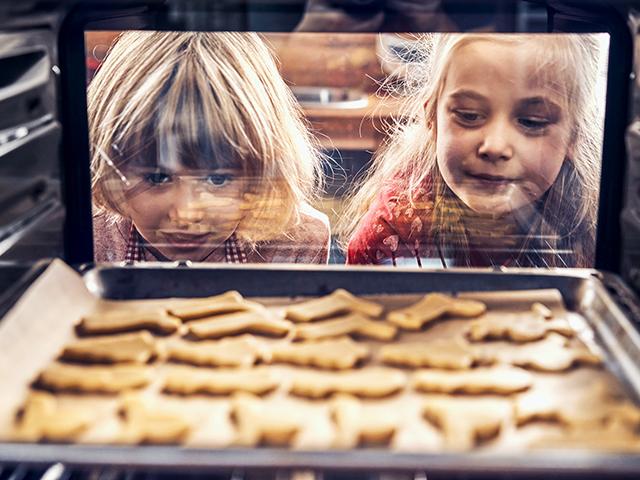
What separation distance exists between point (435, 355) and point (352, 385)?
7.1 inches

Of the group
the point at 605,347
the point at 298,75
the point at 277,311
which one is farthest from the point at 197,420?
the point at 298,75

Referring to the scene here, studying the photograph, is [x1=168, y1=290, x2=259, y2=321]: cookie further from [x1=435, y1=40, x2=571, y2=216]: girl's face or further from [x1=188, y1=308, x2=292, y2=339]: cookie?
[x1=435, y1=40, x2=571, y2=216]: girl's face

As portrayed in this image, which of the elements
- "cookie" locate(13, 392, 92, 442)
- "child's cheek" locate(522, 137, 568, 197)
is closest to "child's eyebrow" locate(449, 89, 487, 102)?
"child's cheek" locate(522, 137, 568, 197)

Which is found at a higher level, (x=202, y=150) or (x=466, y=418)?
(x=202, y=150)

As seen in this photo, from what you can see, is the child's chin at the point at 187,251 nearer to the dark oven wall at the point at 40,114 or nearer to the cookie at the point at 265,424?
the dark oven wall at the point at 40,114

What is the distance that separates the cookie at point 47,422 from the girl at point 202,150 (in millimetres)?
703

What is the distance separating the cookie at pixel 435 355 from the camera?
60.8 inches

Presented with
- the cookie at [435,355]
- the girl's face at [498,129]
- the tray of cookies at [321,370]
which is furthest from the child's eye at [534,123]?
the cookie at [435,355]

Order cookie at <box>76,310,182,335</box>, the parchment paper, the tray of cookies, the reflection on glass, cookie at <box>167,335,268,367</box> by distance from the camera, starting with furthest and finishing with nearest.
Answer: the reflection on glass, cookie at <box>76,310,182,335</box>, cookie at <box>167,335,268,367</box>, the parchment paper, the tray of cookies

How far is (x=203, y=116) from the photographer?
2.02 metres

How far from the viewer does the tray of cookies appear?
1241mm

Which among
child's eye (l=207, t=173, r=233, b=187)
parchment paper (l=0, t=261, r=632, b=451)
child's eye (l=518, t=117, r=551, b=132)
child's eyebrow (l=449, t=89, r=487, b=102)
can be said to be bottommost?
parchment paper (l=0, t=261, r=632, b=451)

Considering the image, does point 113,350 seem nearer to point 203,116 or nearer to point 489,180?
point 203,116

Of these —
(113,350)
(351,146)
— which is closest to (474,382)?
(113,350)
